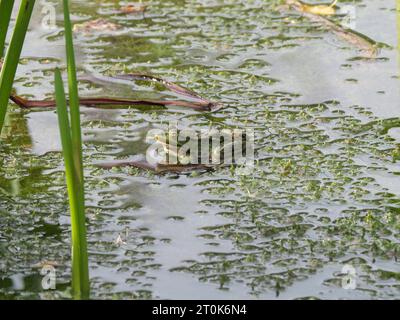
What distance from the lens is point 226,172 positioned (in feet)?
10.6

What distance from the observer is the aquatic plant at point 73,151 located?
2.30m

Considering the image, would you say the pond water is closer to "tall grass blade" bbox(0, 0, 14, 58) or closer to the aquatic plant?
the aquatic plant

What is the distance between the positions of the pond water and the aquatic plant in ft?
0.77

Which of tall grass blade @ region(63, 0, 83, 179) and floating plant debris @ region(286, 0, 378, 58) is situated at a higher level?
tall grass blade @ region(63, 0, 83, 179)

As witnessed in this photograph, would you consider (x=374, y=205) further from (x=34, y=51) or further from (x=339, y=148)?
(x=34, y=51)

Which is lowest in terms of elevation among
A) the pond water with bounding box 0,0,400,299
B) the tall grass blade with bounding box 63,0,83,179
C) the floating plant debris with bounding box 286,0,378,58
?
the pond water with bounding box 0,0,400,299

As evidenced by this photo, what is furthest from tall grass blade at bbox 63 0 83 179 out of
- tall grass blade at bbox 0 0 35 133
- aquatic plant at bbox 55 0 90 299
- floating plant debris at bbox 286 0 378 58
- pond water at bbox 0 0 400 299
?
floating plant debris at bbox 286 0 378 58

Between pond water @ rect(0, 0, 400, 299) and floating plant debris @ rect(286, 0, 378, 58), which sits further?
floating plant debris @ rect(286, 0, 378, 58)

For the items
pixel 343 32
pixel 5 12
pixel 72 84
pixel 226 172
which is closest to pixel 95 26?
pixel 343 32

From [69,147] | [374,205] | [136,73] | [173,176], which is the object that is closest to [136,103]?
[136,73]

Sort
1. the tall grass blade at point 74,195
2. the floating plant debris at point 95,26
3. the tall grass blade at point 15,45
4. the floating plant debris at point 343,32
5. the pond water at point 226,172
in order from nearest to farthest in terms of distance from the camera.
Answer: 1. the tall grass blade at point 74,195
2. the tall grass blade at point 15,45
3. the pond water at point 226,172
4. the floating plant debris at point 343,32
5. the floating plant debris at point 95,26

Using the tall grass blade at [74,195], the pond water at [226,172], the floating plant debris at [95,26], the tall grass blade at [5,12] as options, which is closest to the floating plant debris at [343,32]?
the pond water at [226,172]

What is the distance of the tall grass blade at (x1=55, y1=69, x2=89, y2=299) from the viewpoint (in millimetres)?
2297

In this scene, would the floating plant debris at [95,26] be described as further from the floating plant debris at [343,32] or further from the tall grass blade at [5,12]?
the tall grass blade at [5,12]
